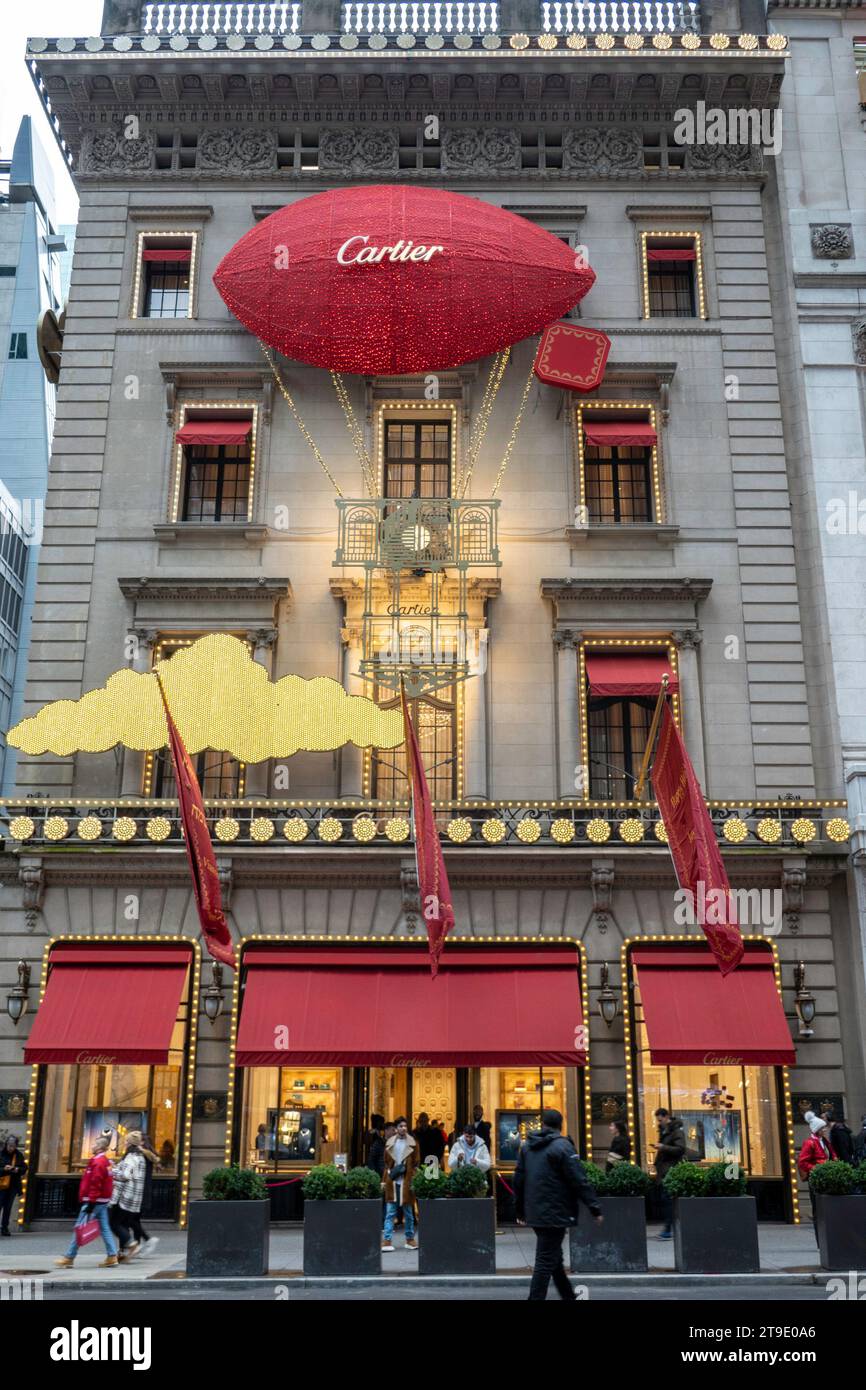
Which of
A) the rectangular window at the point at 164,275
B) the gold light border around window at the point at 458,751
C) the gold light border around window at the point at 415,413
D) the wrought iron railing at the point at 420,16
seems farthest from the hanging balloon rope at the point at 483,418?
the wrought iron railing at the point at 420,16

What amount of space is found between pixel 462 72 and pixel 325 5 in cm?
A: 445

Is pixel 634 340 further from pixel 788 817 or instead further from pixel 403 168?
pixel 788 817

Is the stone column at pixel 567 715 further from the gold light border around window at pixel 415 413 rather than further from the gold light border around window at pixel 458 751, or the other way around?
the gold light border around window at pixel 415 413

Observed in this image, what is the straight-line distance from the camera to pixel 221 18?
102 feet

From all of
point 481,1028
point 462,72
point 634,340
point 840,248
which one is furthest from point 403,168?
point 481,1028

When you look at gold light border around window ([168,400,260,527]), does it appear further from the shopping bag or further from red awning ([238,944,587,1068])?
the shopping bag

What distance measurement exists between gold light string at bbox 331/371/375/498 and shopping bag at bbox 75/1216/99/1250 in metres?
15.7

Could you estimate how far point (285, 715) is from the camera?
2509 cm

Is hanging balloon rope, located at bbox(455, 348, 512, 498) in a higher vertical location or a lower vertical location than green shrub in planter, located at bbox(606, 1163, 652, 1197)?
higher

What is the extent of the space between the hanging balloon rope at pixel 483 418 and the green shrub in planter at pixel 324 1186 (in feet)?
50.6

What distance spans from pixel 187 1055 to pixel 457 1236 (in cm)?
940

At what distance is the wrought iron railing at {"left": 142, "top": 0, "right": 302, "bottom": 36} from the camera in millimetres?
31047

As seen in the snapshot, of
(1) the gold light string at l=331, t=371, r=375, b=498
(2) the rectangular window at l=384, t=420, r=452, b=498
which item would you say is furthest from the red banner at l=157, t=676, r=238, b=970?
(2) the rectangular window at l=384, t=420, r=452, b=498

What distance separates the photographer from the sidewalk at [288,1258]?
15.8m
